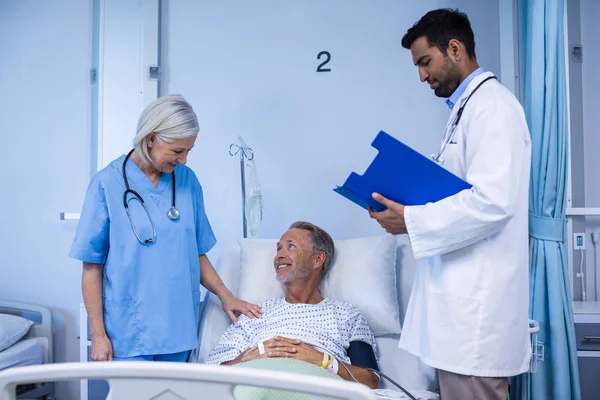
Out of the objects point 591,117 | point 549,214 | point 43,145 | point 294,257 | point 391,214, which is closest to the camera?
point 391,214

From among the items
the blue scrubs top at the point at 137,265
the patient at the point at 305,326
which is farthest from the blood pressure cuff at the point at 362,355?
the blue scrubs top at the point at 137,265

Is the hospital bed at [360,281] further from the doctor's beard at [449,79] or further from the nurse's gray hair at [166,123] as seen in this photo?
the doctor's beard at [449,79]

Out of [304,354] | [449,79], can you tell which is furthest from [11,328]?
[449,79]

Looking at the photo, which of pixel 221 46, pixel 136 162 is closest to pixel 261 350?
pixel 136 162

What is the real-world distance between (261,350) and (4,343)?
1246mm

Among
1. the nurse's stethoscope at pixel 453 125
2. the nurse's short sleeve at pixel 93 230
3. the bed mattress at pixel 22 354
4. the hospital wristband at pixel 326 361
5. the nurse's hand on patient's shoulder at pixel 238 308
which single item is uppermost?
the nurse's stethoscope at pixel 453 125

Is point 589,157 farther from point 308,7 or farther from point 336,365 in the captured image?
point 336,365

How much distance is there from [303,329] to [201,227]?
1.64ft

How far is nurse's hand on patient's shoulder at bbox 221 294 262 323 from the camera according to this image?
6.46 ft

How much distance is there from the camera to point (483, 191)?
1.33 m

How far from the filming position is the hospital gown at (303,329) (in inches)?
71.7

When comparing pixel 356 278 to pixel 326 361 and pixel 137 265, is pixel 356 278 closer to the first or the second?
pixel 326 361

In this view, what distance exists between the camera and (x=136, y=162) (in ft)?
6.11

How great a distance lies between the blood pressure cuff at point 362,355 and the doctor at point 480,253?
1.25 feet
